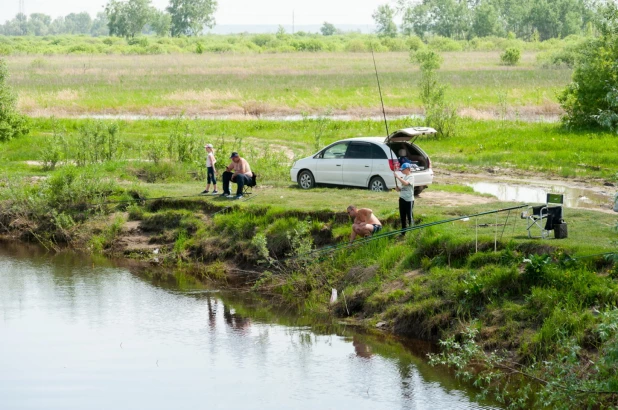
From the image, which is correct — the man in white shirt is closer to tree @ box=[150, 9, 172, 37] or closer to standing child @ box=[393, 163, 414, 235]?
standing child @ box=[393, 163, 414, 235]

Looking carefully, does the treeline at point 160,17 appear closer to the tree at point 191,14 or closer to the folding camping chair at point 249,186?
the tree at point 191,14

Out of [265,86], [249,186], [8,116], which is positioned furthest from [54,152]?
[265,86]

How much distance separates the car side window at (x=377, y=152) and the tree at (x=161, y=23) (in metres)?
125

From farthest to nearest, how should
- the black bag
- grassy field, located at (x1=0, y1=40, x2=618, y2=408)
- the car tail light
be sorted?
the car tail light
the black bag
grassy field, located at (x1=0, y1=40, x2=618, y2=408)

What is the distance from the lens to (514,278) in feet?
49.5

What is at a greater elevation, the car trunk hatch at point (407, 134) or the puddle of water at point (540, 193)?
the car trunk hatch at point (407, 134)

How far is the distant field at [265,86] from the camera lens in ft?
154

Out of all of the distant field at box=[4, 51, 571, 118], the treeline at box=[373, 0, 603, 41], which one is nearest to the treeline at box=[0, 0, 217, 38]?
the treeline at box=[373, 0, 603, 41]

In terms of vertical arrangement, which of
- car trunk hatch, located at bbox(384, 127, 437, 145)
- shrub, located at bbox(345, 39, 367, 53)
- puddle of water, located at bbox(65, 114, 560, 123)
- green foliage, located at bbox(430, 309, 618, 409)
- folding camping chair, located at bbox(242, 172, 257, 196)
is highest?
shrub, located at bbox(345, 39, 367, 53)

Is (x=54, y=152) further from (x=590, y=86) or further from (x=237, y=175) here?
(x=590, y=86)

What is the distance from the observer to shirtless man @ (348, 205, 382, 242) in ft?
60.2

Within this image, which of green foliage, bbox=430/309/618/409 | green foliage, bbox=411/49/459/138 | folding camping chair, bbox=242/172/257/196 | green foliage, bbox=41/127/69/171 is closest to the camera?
green foliage, bbox=430/309/618/409

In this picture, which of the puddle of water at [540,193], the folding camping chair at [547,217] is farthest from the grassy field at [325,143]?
the folding camping chair at [547,217]

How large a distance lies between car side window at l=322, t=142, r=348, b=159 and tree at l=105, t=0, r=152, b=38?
117428 millimetres
